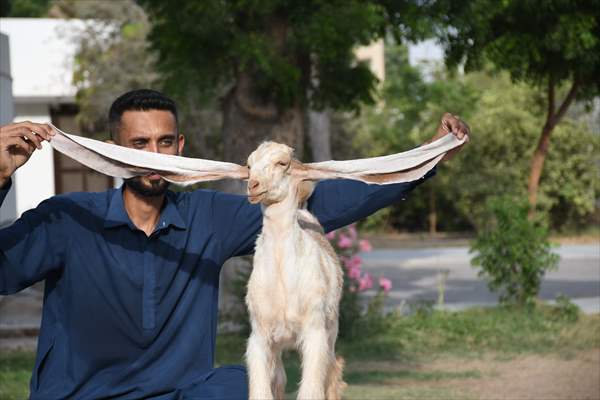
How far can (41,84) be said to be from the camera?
23594 millimetres

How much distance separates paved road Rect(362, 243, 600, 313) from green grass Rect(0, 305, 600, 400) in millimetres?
1554

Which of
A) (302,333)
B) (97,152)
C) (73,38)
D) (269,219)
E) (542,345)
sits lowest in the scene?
(542,345)

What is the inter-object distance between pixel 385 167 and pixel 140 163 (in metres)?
0.76

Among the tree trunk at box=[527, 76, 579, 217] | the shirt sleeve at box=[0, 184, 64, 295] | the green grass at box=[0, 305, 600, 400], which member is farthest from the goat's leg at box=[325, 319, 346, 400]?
the tree trunk at box=[527, 76, 579, 217]

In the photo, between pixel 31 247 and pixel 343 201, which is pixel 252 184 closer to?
pixel 343 201

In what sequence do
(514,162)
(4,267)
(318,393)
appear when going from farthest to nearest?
(514,162) → (4,267) → (318,393)

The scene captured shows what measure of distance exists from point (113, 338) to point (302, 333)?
150cm

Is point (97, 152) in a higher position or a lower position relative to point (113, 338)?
higher

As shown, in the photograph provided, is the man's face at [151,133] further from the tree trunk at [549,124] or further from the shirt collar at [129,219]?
the tree trunk at [549,124]

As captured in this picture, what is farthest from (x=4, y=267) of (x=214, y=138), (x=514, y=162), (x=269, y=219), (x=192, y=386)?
(x=514, y=162)

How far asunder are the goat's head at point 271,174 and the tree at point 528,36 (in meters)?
7.99

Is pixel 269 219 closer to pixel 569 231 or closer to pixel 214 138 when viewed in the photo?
pixel 214 138

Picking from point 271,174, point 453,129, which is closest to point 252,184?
point 271,174

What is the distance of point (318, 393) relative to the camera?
2.76 m
